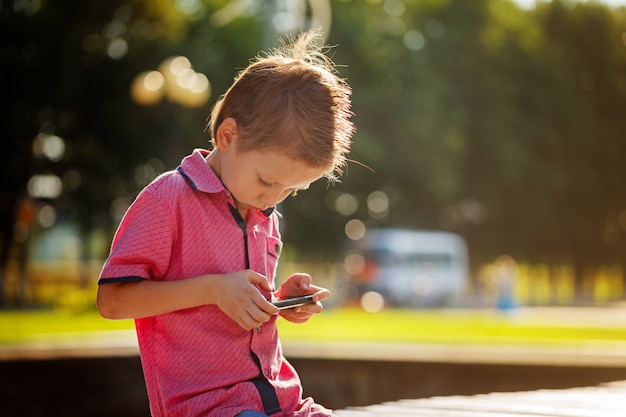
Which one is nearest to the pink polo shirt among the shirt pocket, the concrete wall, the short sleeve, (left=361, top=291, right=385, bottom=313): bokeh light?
the short sleeve

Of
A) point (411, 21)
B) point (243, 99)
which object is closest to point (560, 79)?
point (411, 21)

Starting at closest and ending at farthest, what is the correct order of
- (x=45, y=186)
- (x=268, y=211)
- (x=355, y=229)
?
(x=268, y=211) < (x=45, y=186) < (x=355, y=229)

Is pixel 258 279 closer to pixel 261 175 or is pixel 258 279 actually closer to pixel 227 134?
pixel 261 175

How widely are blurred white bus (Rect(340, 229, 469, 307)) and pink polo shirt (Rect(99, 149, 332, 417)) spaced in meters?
33.9

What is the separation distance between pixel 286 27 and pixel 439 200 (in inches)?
630

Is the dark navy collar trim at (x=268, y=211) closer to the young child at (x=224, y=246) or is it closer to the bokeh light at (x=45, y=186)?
the young child at (x=224, y=246)

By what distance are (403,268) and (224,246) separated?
117ft

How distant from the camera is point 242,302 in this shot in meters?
2.22

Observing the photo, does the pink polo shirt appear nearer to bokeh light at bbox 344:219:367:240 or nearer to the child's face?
the child's face

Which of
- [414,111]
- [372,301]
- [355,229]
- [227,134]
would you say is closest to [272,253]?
[227,134]

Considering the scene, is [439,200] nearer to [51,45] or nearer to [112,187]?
[112,187]

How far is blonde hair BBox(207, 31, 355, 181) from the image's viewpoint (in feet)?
7.72

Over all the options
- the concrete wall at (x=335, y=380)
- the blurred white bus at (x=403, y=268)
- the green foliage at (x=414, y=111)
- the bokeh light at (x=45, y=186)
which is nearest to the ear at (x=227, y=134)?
the concrete wall at (x=335, y=380)

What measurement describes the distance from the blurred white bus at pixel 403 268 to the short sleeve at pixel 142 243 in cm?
3403
